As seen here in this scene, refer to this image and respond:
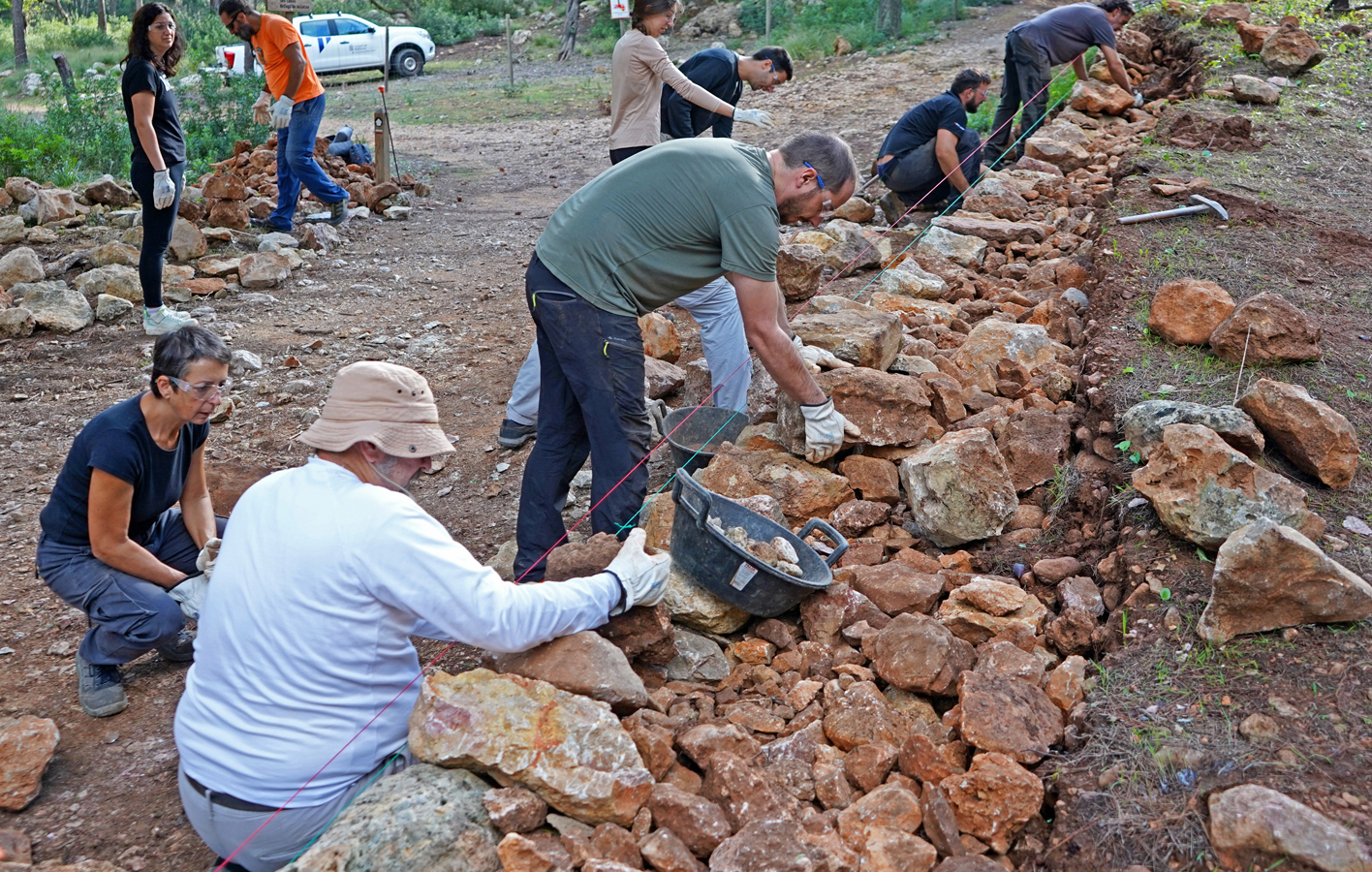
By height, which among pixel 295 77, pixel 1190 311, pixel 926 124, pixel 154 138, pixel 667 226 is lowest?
pixel 1190 311

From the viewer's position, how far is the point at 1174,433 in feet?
9.69

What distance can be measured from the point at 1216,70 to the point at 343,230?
7499 millimetres

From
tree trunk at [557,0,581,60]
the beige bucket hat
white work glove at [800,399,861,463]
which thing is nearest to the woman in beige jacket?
white work glove at [800,399,861,463]

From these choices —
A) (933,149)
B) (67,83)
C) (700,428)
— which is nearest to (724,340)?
(700,428)

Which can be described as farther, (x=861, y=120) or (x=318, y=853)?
(x=861, y=120)

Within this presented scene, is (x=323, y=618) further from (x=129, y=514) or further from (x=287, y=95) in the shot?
(x=287, y=95)

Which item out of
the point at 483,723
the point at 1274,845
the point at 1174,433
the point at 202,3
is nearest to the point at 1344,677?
the point at 1274,845

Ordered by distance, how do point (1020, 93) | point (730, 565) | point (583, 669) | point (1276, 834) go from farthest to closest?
point (1020, 93), point (730, 565), point (583, 669), point (1276, 834)

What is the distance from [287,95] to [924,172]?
4.57 metres

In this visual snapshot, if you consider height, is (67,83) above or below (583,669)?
above

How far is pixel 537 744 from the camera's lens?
2.15 meters

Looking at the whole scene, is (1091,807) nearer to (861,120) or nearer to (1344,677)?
(1344,677)

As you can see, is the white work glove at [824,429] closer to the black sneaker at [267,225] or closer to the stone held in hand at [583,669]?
the stone held in hand at [583,669]

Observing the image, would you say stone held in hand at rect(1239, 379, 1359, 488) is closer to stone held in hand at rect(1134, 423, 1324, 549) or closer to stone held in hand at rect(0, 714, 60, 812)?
stone held in hand at rect(1134, 423, 1324, 549)
